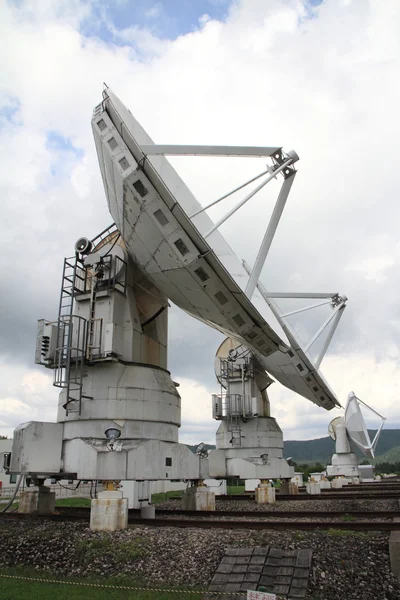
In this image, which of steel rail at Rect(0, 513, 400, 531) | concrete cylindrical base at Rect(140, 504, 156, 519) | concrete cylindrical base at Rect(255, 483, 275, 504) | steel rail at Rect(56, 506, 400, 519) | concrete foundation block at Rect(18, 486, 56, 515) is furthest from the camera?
concrete cylindrical base at Rect(255, 483, 275, 504)

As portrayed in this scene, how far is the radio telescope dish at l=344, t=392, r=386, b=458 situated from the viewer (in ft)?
104

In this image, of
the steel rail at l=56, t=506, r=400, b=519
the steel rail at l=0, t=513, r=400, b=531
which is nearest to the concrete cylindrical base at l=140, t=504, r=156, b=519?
the steel rail at l=0, t=513, r=400, b=531

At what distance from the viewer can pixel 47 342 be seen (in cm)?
1296

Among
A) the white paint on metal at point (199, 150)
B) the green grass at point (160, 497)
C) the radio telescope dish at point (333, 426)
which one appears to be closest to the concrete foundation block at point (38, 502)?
the white paint on metal at point (199, 150)

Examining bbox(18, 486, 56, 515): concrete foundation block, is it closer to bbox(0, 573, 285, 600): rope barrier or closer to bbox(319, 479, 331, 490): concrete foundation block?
bbox(0, 573, 285, 600): rope barrier

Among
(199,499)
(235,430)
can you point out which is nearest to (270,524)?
(199,499)

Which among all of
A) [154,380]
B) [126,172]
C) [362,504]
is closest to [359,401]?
[362,504]

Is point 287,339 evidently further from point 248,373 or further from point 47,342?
point 47,342

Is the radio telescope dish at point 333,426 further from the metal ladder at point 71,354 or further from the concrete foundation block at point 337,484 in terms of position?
the metal ladder at point 71,354

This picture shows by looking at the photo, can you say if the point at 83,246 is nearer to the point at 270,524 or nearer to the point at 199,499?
the point at 270,524

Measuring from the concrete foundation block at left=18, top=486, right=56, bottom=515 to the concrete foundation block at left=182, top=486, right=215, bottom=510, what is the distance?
4276mm

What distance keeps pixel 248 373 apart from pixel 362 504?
8.25 meters

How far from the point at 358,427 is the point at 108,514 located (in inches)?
1021

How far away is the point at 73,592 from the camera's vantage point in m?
7.16
